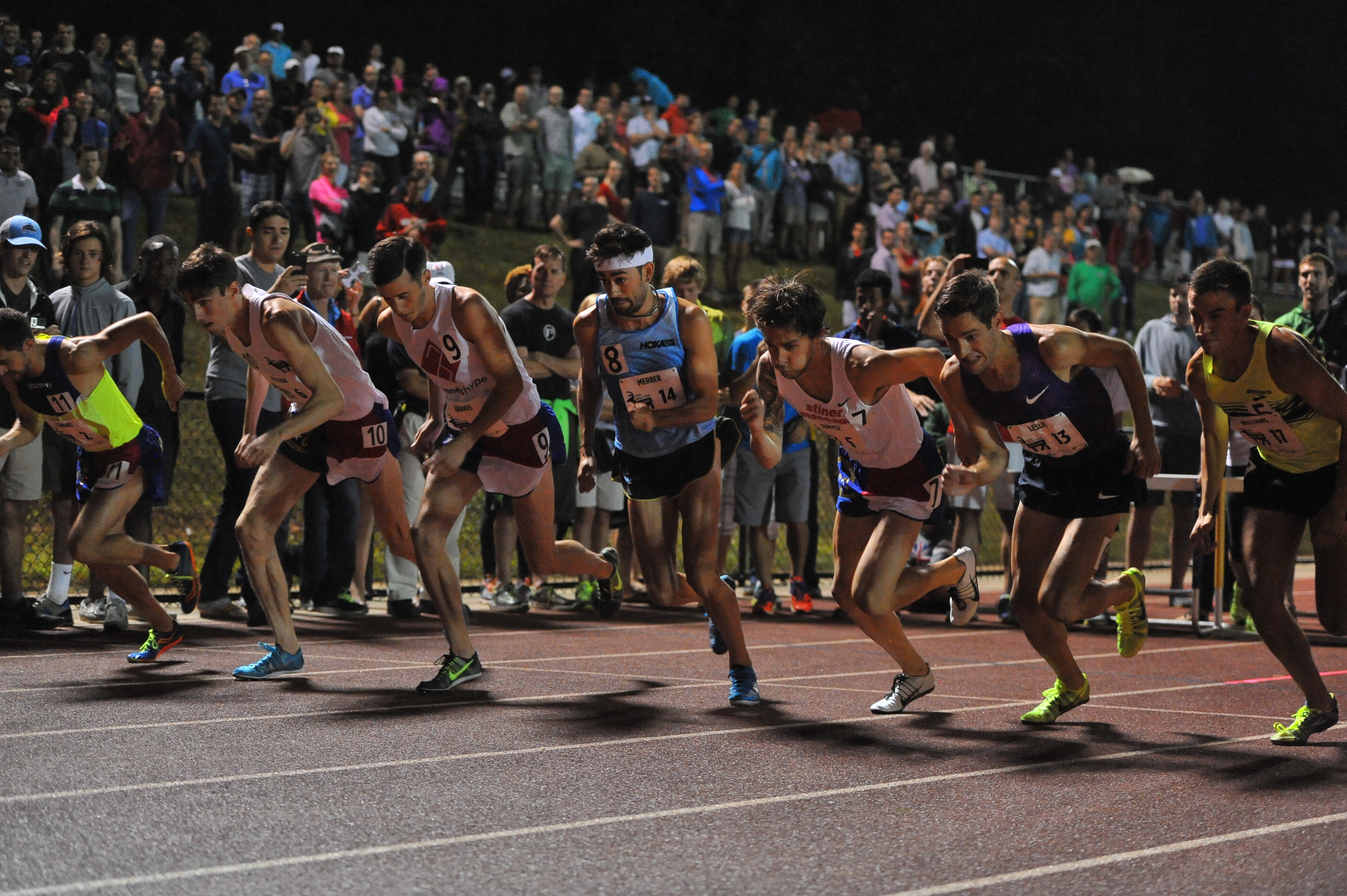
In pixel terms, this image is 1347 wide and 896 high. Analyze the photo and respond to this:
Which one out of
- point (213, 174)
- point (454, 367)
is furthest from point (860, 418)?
point (213, 174)

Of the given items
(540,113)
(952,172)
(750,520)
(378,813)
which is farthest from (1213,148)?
(378,813)

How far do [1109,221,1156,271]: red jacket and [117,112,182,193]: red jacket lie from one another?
622 inches

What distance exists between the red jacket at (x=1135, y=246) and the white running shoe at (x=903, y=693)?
2009 cm

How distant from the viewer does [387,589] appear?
37.0ft

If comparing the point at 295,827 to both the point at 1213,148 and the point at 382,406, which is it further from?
the point at 1213,148

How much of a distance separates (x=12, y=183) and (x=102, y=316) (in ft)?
11.5

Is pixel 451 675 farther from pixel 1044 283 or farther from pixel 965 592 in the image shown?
pixel 1044 283

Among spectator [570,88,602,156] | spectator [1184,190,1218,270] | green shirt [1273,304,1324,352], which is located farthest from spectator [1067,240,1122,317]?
green shirt [1273,304,1324,352]

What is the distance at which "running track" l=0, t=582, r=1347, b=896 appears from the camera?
4242 millimetres

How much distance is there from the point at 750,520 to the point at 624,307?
4422 mm

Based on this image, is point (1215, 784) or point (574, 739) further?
point (574, 739)

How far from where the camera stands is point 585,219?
1634 centimetres

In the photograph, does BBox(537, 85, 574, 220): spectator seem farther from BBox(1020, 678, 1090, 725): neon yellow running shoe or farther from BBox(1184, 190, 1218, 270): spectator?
BBox(1020, 678, 1090, 725): neon yellow running shoe

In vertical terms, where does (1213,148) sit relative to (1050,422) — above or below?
above
